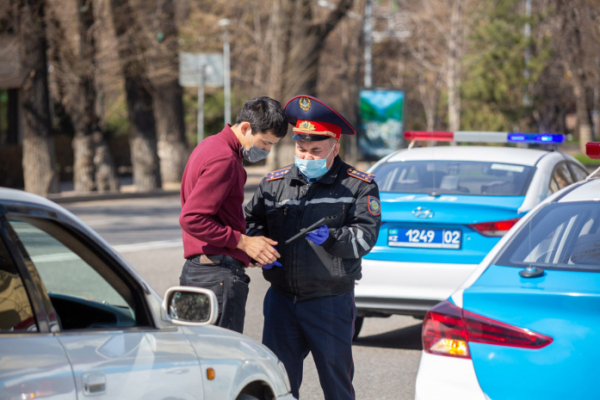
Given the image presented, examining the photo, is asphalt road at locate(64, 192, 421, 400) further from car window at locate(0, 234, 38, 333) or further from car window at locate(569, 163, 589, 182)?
car window at locate(0, 234, 38, 333)

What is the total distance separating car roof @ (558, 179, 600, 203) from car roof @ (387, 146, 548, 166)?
295 cm

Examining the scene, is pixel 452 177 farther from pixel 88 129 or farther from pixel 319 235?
pixel 88 129

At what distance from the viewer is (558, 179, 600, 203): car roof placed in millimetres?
3634

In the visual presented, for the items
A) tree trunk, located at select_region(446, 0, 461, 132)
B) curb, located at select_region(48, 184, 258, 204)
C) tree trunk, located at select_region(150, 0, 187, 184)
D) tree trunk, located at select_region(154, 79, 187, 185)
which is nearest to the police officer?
curb, located at select_region(48, 184, 258, 204)

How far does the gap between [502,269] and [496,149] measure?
4140 millimetres

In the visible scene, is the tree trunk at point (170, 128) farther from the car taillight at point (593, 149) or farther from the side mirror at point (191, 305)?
the side mirror at point (191, 305)

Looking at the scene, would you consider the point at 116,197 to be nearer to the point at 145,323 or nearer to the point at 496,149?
the point at 496,149

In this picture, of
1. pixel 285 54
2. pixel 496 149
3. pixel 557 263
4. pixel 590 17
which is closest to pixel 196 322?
pixel 557 263

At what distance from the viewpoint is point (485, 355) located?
9.51ft

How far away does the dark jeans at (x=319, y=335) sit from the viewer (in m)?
3.65

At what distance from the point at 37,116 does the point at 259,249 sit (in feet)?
59.0

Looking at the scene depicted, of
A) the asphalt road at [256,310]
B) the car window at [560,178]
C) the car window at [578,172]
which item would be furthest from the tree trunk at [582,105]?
the car window at [560,178]

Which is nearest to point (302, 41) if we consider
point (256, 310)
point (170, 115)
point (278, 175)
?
point (170, 115)

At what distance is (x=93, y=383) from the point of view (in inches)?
87.0
